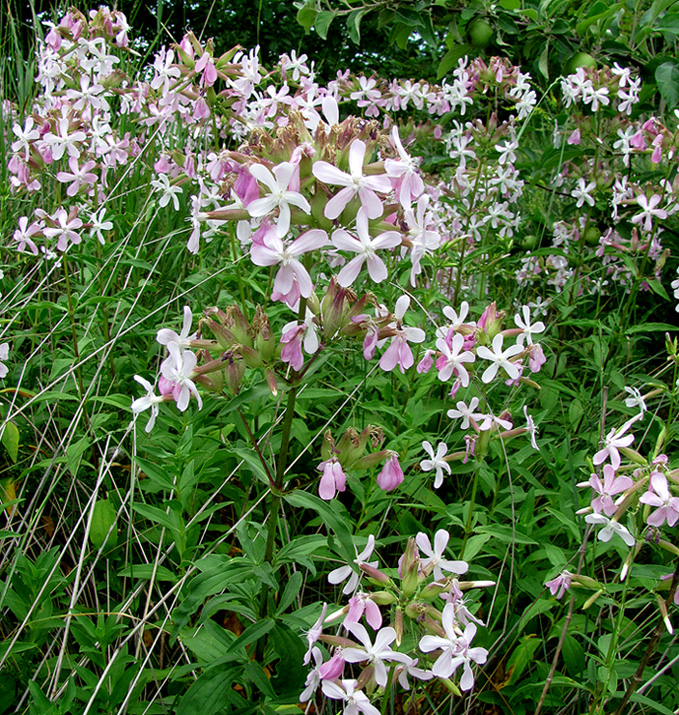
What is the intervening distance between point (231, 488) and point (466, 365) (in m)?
0.81

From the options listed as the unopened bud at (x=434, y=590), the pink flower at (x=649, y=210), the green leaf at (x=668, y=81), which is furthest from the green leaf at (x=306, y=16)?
the unopened bud at (x=434, y=590)

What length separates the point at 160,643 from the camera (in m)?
1.81

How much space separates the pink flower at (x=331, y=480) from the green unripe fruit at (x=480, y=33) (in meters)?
2.97

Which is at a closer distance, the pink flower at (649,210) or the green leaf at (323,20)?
the pink flower at (649,210)

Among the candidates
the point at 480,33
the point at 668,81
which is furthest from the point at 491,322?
the point at 480,33

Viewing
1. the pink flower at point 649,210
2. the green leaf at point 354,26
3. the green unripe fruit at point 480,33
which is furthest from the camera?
the green unripe fruit at point 480,33

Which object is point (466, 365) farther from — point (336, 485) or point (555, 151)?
point (555, 151)

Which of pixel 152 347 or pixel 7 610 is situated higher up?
pixel 152 347

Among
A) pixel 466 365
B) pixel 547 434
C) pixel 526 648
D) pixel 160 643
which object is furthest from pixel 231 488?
pixel 547 434

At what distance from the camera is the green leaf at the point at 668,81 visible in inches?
114

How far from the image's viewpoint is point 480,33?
11.3 ft

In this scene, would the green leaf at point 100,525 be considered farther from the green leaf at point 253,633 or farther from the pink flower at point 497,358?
the pink flower at point 497,358

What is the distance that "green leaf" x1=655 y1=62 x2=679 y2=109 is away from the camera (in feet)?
9.49

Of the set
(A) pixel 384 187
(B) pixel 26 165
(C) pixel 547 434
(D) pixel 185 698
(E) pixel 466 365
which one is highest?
(A) pixel 384 187
